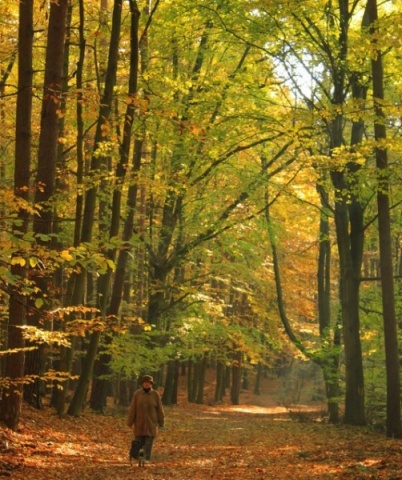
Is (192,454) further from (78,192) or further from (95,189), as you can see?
(95,189)

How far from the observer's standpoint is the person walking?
35.4 ft

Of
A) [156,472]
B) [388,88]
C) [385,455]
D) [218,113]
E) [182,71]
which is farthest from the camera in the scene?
[182,71]

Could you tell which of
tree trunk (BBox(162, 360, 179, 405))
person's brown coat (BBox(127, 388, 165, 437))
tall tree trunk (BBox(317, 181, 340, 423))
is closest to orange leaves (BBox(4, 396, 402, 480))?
person's brown coat (BBox(127, 388, 165, 437))

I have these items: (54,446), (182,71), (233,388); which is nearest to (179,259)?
(182,71)

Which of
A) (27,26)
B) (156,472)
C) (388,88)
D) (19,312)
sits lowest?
(156,472)

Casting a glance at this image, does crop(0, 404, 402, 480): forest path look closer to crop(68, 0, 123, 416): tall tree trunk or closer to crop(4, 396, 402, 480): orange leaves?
crop(4, 396, 402, 480): orange leaves

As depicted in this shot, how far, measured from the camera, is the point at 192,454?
42.9 ft

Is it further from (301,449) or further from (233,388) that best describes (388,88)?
(233,388)

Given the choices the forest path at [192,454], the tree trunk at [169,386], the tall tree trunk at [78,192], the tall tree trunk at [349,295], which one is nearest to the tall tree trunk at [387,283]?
the forest path at [192,454]

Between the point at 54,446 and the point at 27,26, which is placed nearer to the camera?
the point at 27,26

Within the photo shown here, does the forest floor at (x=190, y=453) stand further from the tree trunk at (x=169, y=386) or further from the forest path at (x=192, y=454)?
the tree trunk at (x=169, y=386)

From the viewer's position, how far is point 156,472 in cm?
998

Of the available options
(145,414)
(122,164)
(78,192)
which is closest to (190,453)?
(145,414)

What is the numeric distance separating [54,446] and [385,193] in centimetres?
870
